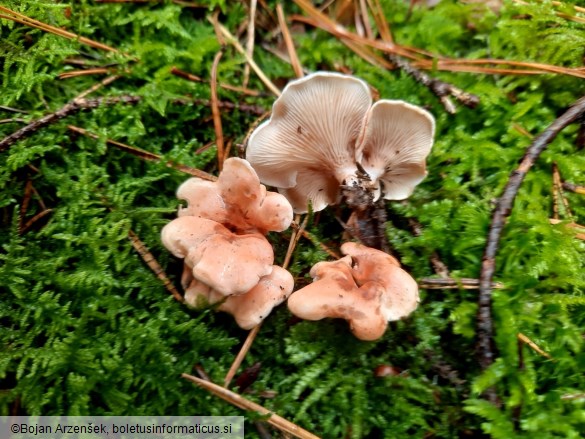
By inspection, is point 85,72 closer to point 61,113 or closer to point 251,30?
point 61,113

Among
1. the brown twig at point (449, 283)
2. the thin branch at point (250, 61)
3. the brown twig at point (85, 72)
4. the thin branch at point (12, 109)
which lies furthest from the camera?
the thin branch at point (250, 61)

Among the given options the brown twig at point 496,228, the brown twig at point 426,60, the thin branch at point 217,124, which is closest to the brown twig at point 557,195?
the brown twig at point 496,228

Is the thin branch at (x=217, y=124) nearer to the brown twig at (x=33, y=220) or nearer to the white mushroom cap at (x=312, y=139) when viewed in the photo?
the white mushroom cap at (x=312, y=139)

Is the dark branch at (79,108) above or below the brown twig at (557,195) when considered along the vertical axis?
above

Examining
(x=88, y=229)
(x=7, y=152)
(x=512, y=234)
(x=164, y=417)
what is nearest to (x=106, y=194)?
(x=88, y=229)

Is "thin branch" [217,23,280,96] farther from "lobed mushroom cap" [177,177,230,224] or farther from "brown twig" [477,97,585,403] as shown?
"brown twig" [477,97,585,403]

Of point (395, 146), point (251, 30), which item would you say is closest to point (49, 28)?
point (251, 30)

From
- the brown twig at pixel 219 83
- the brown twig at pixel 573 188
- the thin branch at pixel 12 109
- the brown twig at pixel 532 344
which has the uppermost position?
the brown twig at pixel 219 83

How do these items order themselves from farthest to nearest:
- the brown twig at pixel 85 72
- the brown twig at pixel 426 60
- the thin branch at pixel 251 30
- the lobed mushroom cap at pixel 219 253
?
the thin branch at pixel 251 30, the brown twig at pixel 426 60, the brown twig at pixel 85 72, the lobed mushroom cap at pixel 219 253
